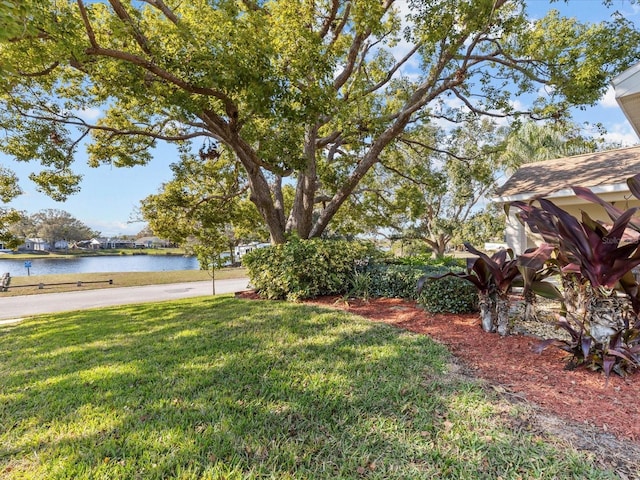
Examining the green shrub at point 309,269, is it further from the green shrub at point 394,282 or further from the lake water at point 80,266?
the lake water at point 80,266

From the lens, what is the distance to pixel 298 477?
1.64m

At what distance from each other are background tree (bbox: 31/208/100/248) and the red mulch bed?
67.7 meters

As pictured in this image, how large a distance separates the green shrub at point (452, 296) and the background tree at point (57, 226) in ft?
221

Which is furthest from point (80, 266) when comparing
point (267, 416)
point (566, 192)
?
point (566, 192)

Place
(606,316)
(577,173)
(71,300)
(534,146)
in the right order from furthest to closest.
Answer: (534,146), (71,300), (577,173), (606,316)

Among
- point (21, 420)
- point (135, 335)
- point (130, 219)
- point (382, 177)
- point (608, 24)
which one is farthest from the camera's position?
point (382, 177)

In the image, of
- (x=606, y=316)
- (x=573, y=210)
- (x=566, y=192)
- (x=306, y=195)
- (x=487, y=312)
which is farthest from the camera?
(x=306, y=195)

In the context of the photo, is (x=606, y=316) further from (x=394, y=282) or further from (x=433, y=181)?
(x=433, y=181)

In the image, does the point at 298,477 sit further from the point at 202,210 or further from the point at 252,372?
the point at 202,210

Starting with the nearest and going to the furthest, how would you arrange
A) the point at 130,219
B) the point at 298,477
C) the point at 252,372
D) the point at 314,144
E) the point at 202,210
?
the point at 298,477 → the point at 252,372 → the point at 314,144 → the point at 202,210 → the point at 130,219

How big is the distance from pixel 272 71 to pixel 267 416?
507cm

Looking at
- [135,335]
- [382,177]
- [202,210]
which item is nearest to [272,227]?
[202,210]

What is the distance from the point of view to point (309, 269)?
6426 millimetres

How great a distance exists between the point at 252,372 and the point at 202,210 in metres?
8.78
